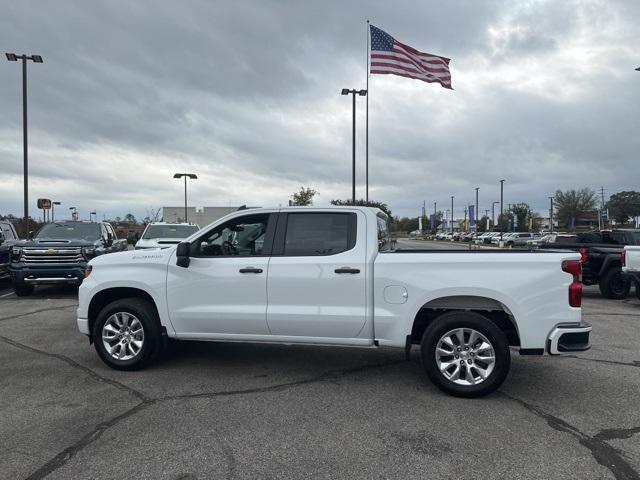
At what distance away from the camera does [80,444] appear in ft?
12.1

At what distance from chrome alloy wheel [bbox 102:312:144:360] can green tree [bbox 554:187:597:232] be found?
8958 cm

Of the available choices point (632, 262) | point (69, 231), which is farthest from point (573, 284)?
point (69, 231)

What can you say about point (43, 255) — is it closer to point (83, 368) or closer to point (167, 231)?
point (167, 231)

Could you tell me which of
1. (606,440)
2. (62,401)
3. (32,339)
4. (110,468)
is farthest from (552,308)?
(32,339)

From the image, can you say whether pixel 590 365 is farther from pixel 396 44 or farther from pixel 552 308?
pixel 396 44

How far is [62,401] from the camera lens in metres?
4.60

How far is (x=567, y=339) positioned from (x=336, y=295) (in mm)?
2200

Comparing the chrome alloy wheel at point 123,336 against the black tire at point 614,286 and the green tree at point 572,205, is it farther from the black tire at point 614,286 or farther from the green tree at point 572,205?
the green tree at point 572,205

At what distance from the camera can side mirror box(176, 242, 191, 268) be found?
5242mm

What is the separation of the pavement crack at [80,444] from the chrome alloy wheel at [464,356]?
2.81 meters

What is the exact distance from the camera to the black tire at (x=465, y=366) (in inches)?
180

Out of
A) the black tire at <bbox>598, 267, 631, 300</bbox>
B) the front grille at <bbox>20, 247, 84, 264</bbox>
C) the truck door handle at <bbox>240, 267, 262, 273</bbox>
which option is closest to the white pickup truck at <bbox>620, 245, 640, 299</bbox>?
the black tire at <bbox>598, 267, 631, 300</bbox>

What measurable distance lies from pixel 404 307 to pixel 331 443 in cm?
158

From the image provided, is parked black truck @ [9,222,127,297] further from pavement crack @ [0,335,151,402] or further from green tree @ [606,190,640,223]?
green tree @ [606,190,640,223]
